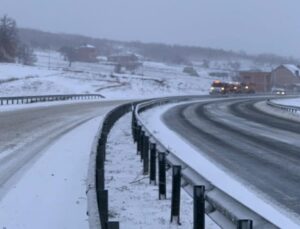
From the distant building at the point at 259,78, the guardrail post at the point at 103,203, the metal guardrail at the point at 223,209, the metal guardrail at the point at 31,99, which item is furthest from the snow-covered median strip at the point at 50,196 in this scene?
the distant building at the point at 259,78

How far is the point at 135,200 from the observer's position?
1090 centimetres

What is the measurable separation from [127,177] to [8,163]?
137 inches

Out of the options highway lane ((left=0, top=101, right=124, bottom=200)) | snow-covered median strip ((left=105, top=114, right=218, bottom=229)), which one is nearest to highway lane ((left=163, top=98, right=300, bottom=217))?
snow-covered median strip ((left=105, top=114, right=218, bottom=229))

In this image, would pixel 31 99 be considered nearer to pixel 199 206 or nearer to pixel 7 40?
pixel 199 206

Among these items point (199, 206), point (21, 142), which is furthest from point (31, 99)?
point (199, 206)

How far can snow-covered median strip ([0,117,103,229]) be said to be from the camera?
9.04m

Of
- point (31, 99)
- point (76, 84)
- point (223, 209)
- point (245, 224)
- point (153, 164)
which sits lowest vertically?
point (76, 84)

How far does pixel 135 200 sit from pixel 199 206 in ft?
14.1

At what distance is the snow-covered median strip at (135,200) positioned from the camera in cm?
920

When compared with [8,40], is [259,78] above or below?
below

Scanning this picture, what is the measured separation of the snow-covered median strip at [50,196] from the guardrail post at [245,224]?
413 centimetres

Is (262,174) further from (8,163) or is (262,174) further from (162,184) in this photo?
(8,163)

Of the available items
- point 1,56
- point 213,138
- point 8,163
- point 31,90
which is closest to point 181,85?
point 1,56

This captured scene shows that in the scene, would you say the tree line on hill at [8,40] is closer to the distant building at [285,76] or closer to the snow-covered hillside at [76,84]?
the snow-covered hillside at [76,84]
